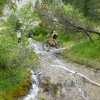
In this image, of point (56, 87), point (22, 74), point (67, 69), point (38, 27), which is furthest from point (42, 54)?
point (38, 27)

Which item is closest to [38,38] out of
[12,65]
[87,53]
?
[87,53]

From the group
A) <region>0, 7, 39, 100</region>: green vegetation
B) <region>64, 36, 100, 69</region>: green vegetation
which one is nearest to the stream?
<region>0, 7, 39, 100</region>: green vegetation

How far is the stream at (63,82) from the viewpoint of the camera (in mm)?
23692

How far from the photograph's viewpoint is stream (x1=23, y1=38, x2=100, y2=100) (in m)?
23.7

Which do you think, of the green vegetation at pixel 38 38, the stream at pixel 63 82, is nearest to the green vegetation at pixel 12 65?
the green vegetation at pixel 38 38

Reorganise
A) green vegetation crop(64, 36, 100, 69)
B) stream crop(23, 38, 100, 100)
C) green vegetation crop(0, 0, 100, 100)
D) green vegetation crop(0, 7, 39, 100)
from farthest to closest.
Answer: green vegetation crop(64, 36, 100, 69), stream crop(23, 38, 100, 100), green vegetation crop(0, 0, 100, 100), green vegetation crop(0, 7, 39, 100)

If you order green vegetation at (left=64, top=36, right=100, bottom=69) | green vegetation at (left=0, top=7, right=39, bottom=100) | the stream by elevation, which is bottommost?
green vegetation at (left=64, top=36, right=100, bottom=69)

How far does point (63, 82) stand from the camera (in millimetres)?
26219

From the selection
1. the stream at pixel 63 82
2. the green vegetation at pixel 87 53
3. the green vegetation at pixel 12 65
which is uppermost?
the green vegetation at pixel 12 65

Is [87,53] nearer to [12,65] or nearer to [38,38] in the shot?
[12,65]

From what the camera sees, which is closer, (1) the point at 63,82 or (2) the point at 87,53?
(1) the point at 63,82

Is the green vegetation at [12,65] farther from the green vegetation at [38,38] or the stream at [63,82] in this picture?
the stream at [63,82]

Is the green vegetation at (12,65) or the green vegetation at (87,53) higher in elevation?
the green vegetation at (12,65)

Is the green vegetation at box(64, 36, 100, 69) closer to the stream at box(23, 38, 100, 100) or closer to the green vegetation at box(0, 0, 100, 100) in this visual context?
the green vegetation at box(0, 0, 100, 100)
